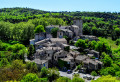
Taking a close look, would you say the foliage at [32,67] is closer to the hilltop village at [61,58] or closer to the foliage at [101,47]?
the hilltop village at [61,58]

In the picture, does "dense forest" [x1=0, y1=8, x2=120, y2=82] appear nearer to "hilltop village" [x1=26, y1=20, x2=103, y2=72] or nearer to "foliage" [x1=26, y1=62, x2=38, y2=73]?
"foliage" [x1=26, y1=62, x2=38, y2=73]

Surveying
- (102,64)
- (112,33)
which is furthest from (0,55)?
(112,33)

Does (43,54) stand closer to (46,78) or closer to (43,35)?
(46,78)

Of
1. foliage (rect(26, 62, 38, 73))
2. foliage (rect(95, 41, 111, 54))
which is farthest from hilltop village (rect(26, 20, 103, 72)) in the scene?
foliage (rect(95, 41, 111, 54))

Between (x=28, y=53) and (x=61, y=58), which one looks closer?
(x=61, y=58)

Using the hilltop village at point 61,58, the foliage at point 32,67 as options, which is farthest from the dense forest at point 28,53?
the hilltop village at point 61,58

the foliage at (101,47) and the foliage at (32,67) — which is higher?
the foliage at (101,47)

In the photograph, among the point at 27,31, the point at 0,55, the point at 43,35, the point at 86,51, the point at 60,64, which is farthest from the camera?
the point at 27,31

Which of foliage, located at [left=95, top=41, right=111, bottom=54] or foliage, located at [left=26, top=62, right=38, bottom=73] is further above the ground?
foliage, located at [left=95, top=41, right=111, bottom=54]

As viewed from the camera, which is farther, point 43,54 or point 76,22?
point 76,22

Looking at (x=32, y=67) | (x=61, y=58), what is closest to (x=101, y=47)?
(x=61, y=58)

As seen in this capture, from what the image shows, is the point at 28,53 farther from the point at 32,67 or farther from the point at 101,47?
the point at 101,47
